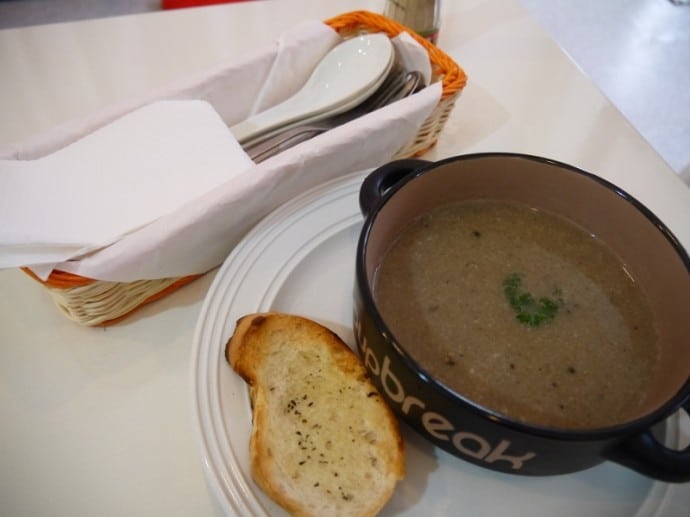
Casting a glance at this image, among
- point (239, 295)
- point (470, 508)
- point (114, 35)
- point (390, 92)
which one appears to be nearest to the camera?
point (470, 508)

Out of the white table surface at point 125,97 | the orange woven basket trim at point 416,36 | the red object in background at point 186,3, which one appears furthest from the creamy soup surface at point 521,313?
the red object in background at point 186,3

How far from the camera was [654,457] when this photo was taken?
0.49 metres

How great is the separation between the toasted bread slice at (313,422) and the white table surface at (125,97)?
11 centimetres

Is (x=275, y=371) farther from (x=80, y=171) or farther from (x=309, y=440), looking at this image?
(x=80, y=171)

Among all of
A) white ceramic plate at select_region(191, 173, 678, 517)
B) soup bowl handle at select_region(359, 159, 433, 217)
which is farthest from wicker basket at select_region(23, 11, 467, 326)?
soup bowl handle at select_region(359, 159, 433, 217)

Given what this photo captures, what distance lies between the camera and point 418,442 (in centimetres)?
63

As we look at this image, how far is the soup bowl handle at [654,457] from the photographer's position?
49 centimetres

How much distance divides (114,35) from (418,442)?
105cm

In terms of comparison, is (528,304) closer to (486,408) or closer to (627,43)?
(486,408)

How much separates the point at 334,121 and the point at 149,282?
0.41 m

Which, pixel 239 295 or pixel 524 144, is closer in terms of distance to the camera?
pixel 239 295

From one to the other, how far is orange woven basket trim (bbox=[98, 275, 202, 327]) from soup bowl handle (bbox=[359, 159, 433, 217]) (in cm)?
28

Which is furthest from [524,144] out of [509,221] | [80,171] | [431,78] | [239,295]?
[80,171]

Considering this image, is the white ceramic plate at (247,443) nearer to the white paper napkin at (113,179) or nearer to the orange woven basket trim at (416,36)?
the white paper napkin at (113,179)
